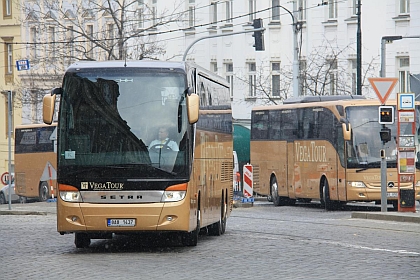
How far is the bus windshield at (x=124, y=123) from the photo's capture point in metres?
17.6

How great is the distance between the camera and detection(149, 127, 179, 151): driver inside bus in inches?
694

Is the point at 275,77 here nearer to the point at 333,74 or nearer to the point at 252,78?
the point at 252,78

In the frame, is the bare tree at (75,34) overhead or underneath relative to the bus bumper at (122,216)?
overhead

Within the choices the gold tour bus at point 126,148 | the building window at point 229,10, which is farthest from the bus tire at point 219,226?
the building window at point 229,10

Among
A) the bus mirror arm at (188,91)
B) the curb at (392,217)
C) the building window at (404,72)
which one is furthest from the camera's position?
the building window at (404,72)

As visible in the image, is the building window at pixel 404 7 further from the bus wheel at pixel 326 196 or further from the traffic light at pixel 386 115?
the traffic light at pixel 386 115

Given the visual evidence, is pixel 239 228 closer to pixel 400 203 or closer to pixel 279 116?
pixel 400 203

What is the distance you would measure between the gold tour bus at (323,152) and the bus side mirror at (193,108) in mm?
12239

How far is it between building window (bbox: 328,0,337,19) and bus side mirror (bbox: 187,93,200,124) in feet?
123

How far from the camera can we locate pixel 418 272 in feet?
46.0

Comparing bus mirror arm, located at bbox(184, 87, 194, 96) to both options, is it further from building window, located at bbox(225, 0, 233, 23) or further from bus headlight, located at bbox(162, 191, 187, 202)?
building window, located at bbox(225, 0, 233, 23)

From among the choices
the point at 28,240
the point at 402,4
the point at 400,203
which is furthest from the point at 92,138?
the point at 402,4

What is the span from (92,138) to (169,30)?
1881 inches

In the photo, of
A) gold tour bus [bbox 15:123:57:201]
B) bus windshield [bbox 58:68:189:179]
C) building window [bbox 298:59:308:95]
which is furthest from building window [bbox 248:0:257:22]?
bus windshield [bbox 58:68:189:179]
